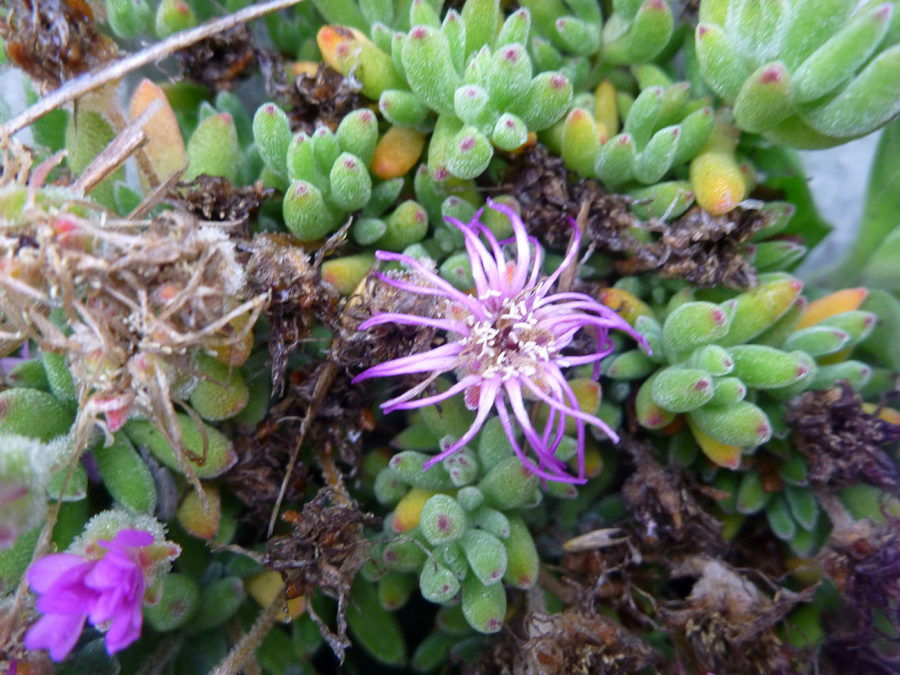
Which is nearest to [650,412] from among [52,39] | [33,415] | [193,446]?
[193,446]

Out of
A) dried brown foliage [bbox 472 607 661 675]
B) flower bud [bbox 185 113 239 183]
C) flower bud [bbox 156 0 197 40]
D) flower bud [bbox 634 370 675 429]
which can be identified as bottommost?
dried brown foliage [bbox 472 607 661 675]

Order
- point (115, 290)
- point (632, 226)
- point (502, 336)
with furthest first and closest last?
point (632, 226) < point (502, 336) < point (115, 290)

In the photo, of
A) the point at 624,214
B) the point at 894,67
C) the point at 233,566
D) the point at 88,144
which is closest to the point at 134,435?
the point at 233,566

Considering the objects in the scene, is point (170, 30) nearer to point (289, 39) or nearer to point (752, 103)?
point (289, 39)

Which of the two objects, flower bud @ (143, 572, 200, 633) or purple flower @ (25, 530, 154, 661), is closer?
purple flower @ (25, 530, 154, 661)

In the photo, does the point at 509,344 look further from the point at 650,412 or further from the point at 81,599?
the point at 81,599

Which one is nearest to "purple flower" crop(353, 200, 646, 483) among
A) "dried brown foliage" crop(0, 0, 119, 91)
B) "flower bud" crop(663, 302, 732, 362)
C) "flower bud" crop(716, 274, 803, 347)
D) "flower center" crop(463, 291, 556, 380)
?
"flower center" crop(463, 291, 556, 380)

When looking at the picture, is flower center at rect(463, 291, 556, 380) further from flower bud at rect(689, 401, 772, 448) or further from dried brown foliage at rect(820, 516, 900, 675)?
dried brown foliage at rect(820, 516, 900, 675)
